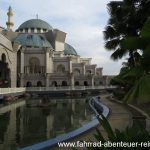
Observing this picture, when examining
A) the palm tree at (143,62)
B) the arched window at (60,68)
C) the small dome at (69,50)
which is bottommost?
the palm tree at (143,62)

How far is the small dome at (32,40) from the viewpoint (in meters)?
82.4

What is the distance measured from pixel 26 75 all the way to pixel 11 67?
13.9m

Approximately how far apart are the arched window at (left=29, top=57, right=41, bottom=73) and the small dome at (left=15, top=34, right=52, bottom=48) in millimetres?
6058

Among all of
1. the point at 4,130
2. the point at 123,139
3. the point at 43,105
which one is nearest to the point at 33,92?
the point at 43,105

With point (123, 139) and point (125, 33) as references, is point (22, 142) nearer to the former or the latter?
point (123, 139)

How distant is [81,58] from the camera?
102125mm

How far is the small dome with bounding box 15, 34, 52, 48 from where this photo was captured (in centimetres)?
8244

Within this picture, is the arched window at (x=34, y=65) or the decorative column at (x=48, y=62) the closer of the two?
the decorative column at (x=48, y=62)

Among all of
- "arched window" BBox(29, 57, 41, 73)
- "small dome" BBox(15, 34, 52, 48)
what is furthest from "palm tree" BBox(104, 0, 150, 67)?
"small dome" BBox(15, 34, 52, 48)

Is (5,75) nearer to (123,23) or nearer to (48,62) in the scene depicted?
(48,62)

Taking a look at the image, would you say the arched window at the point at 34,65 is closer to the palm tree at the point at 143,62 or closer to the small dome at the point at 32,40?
the small dome at the point at 32,40

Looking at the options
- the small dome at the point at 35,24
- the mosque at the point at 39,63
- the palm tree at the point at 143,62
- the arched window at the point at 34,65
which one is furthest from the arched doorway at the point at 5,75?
the palm tree at the point at 143,62

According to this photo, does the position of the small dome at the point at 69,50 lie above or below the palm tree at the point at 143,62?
above

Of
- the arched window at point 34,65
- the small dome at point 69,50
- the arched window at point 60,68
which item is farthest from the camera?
the small dome at point 69,50
